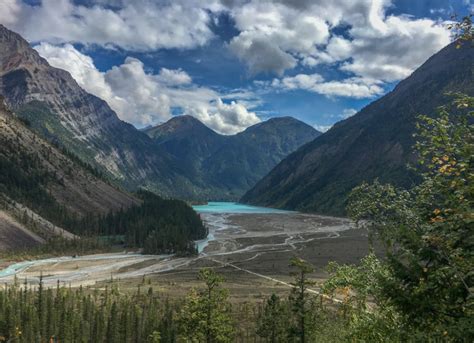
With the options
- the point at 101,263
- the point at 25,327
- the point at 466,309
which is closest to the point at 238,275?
the point at 101,263

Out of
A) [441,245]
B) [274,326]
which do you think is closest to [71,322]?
[274,326]

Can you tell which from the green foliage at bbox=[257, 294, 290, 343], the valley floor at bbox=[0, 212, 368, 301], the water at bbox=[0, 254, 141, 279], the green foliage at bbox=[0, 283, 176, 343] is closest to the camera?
the green foliage at bbox=[257, 294, 290, 343]

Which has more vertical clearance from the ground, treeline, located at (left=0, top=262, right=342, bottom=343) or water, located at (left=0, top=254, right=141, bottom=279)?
water, located at (left=0, top=254, right=141, bottom=279)

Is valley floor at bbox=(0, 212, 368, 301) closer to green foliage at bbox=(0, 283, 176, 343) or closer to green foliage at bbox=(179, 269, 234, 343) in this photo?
green foliage at bbox=(0, 283, 176, 343)

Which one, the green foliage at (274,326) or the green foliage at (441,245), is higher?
the green foliage at (441,245)

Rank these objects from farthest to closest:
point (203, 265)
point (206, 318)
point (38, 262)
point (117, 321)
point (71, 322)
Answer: point (38, 262) < point (203, 265) < point (117, 321) < point (71, 322) < point (206, 318)

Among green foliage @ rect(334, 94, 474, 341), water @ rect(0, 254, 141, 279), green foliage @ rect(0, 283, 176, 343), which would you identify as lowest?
green foliage @ rect(0, 283, 176, 343)

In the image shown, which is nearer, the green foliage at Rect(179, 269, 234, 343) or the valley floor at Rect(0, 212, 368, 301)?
the green foliage at Rect(179, 269, 234, 343)

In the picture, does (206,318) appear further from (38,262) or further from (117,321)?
(38,262)

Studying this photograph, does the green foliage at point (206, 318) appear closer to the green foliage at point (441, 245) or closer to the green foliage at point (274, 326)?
the green foliage at point (274, 326)

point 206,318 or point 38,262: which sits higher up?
point 206,318

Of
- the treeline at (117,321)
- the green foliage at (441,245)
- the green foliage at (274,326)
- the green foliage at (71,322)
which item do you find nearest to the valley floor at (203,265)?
the treeline at (117,321)

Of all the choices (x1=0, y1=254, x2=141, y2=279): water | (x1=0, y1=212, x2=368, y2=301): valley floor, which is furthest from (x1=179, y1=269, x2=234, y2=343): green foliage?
(x1=0, y1=254, x2=141, y2=279): water
